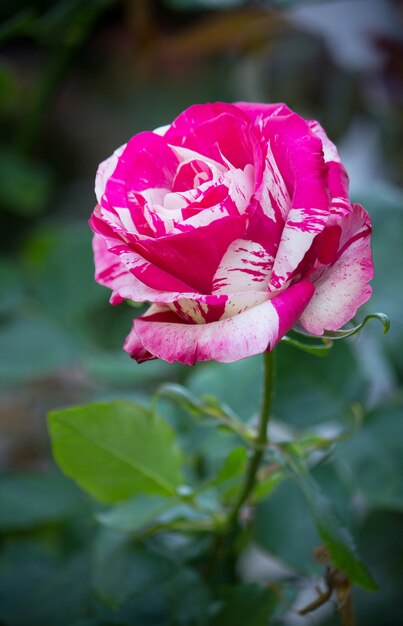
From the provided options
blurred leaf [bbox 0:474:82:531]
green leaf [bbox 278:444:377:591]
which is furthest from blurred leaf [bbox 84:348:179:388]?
green leaf [bbox 278:444:377:591]

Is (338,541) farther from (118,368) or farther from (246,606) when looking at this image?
(118,368)

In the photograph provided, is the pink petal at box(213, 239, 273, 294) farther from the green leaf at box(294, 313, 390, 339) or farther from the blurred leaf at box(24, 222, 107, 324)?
the blurred leaf at box(24, 222, 107, 324)

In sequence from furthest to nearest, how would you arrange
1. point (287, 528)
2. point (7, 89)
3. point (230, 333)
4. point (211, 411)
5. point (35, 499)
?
point (7, 89) → point (35, 499) → point (287, 528) → point (211, 411) → point (230, 333)

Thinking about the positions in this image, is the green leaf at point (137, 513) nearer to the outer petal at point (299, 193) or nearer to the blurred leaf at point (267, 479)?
the blurred leaf at point (267, 479)

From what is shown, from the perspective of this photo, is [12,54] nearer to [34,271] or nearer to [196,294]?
[34,271]

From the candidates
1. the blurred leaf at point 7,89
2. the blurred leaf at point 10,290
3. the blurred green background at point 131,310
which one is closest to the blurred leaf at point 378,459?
the blurred green background at point 131,310

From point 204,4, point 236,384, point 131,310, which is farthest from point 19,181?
point 236,384
